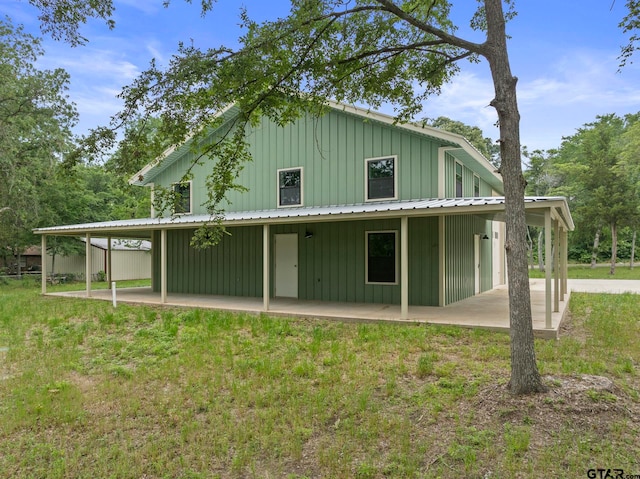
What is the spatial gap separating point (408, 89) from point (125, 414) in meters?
5.93

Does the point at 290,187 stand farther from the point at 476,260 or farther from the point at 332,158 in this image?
the point at 476,260

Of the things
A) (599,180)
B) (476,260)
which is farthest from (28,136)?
(599,180)

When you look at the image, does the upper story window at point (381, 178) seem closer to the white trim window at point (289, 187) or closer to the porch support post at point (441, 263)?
the porch support post at point (441, 263)

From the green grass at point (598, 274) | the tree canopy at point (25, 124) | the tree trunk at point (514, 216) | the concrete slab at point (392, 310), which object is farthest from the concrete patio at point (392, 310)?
the green grass at point (598, 274)

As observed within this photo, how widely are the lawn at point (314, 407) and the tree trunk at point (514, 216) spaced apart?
31 cm

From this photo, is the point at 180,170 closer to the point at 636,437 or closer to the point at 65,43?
the point at 65,43

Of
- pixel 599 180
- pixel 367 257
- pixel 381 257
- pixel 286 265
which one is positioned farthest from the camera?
pixel 599 180

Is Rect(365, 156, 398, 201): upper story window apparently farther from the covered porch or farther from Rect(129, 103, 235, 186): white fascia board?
Rect(129, 103, 235, 186): white fascia board

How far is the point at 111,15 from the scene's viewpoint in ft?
17.0

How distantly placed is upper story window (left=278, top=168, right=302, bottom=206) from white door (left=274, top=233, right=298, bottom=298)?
98cm

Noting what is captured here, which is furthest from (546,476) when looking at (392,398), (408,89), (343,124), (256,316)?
(343,124)

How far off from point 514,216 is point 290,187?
8668 millimetres

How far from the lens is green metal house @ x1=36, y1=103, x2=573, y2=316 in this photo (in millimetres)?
10469

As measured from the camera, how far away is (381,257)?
11.1 metres
